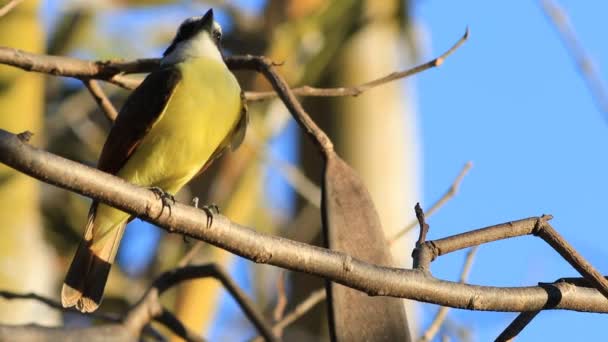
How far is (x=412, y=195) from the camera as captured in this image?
7012 millimetres

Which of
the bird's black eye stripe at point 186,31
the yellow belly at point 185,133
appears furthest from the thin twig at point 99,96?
the bird's black eye stripe at point 186,31

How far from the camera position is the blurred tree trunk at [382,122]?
6.75 metres

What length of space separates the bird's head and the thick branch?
1.75 meters

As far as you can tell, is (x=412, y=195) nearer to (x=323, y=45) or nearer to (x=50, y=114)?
(x=323, y=45)

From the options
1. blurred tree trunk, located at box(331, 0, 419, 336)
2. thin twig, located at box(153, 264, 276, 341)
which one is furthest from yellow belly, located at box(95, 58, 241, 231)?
blurred tree trunk, located at box(331, 0, 419, 336)

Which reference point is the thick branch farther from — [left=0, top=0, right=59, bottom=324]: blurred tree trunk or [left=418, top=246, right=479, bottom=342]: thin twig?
[left=0, top=0, right=59, bottom=324]: blurred tree trunk

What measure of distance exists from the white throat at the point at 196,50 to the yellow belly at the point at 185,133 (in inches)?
8.7

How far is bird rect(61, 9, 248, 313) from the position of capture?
366cm

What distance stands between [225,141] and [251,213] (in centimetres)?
267

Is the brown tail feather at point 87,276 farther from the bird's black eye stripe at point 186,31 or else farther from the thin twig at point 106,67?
the bird's black eye stripe at point 186,31

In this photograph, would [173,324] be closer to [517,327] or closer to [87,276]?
[87,276]

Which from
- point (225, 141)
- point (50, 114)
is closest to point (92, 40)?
point (50, 114)

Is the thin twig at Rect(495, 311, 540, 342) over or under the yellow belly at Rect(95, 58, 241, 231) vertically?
under

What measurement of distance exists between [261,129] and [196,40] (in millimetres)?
1703
